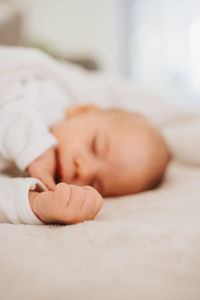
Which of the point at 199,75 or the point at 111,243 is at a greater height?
the point at 111,243

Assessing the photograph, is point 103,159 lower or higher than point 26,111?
lower

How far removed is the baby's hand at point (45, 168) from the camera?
2.33 ft

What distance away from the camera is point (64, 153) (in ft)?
2.68

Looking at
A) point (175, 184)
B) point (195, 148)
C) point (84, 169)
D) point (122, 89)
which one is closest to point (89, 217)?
point (84, 169)

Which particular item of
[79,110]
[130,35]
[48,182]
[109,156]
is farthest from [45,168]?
[130,35]

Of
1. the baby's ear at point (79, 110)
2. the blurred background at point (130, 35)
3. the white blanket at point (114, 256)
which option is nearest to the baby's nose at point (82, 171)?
the white blanket at point (114, 256)

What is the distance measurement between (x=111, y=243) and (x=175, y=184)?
45cm

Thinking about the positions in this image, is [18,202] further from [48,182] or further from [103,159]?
[103,159]

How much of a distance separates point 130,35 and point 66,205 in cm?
361

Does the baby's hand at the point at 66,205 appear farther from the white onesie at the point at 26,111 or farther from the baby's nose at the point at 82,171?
the baby's nose at the point at 82,171

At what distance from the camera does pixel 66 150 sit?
823mm

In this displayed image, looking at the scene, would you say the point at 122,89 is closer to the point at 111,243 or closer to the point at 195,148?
the point at 195,148

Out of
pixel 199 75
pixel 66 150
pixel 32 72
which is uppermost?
pixel 32 72

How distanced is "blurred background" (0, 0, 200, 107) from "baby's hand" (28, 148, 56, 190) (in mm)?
2685
